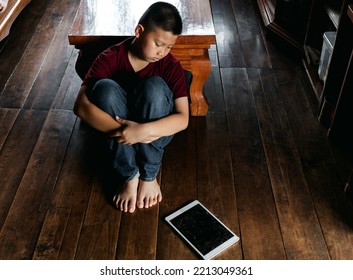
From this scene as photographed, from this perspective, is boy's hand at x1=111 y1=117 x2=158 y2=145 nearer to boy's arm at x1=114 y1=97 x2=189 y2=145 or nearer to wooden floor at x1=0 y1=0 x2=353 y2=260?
boy's arm at x1=114 y1=97 x2=189 y2=145

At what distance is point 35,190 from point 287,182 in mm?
967

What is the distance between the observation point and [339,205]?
177cm

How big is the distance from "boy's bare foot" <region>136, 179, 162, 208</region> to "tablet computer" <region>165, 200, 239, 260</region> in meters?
0.09

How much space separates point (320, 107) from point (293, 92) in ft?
0.68

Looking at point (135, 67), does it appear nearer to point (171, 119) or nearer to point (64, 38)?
point (171, 119)

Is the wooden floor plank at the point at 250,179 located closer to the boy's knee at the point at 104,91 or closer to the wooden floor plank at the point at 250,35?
the wooden floor plank at the point at 250,35

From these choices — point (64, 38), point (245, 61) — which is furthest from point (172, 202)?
point (64, 38)

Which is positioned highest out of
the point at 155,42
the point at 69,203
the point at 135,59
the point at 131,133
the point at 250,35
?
the point at 155,42

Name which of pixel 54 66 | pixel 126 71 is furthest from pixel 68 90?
pixel 126 71

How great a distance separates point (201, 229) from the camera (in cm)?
166

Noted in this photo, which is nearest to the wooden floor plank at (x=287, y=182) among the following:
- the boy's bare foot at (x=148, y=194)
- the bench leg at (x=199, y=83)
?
the bench leg at (x=199, y=83)

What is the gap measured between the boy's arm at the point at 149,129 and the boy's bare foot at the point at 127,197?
182 mm

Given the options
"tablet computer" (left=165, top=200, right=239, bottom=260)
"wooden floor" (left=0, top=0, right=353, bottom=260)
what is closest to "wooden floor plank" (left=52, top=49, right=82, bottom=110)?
"wooden floor" (left=0, top=0, right=353, bottom=260)

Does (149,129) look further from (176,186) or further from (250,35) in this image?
(250,35)
